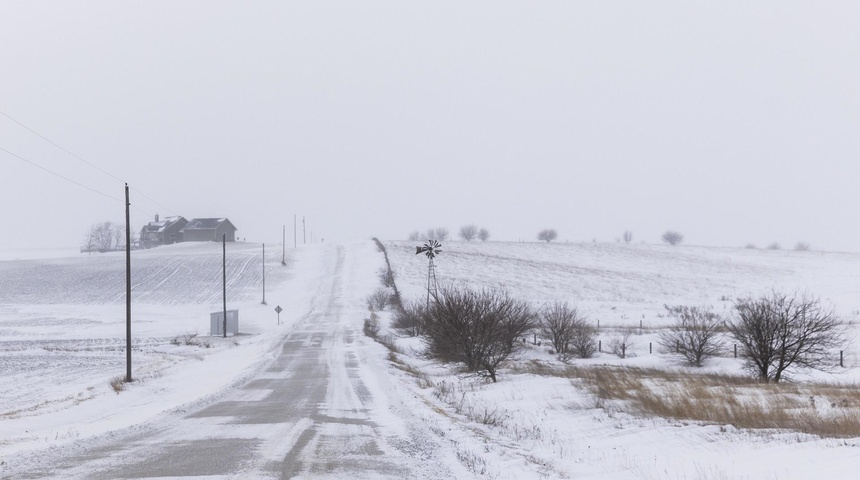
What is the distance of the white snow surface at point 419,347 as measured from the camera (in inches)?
419

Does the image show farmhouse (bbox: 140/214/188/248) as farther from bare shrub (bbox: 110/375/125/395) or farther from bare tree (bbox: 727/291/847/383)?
bare tree (bbox: 727/291/847/383)

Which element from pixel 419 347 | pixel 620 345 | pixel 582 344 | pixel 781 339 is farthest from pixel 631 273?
Answer: pixel 781 339

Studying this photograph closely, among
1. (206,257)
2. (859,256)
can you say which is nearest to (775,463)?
(206,257)

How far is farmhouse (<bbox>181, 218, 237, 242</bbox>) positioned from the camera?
155 metres

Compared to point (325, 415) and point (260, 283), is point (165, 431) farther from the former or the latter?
point (260, 283)

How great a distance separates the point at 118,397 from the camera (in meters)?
20.4

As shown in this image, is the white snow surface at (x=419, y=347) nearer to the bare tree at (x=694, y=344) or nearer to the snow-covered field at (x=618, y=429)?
the snow-covered field at (x=618, y=429)

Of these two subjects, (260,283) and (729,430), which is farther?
(260,283)

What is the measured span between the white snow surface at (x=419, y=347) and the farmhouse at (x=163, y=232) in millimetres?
30463

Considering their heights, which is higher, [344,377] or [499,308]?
[499,308]

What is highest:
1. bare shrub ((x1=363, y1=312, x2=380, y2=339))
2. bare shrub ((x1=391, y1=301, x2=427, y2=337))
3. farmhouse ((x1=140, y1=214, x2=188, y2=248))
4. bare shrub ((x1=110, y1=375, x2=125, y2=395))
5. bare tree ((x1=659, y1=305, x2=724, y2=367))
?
farmhouse ((x1=140, y1=214, x2=188, y2=248))

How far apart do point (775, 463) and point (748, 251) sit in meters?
138

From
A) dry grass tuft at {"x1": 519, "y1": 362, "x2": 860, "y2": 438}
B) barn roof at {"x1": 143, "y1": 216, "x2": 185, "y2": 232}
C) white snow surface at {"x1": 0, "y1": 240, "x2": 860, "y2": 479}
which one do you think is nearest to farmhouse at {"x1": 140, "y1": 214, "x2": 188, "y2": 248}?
barn roof at {"x1": 143, "y1": 216, "x2": 185, "y2": 232}

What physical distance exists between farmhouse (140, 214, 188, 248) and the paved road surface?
14673 centimetres
